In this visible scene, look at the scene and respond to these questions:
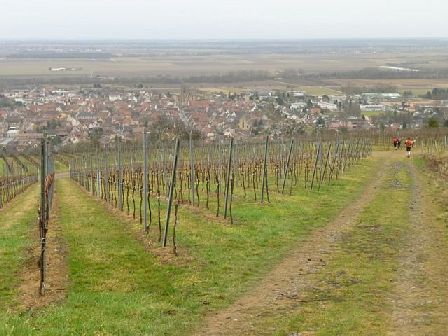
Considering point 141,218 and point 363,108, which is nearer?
point 141,218

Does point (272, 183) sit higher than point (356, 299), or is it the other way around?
point (356, 299)

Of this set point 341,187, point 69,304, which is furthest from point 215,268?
point 341,187

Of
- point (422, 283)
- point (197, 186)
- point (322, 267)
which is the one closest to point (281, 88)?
point (197, 186)

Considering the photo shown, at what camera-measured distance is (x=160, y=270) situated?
1438cm

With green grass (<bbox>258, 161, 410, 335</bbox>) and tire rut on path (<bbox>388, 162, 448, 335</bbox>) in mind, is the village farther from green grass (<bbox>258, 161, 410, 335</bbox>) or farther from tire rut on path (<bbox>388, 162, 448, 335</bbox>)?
green grass (<bbox>258, 161, 410, 335</bbox>)

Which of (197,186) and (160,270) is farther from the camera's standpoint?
(197,186)

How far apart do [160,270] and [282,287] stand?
2726 mm

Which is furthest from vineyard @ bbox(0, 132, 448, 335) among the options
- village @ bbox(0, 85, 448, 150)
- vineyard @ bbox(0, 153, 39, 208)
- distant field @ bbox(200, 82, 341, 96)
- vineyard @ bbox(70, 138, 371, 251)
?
distant field @ bbox(200, 82, 341, 96)

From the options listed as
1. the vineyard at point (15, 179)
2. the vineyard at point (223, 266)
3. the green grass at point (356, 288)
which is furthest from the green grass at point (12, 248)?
the vineyard at point (15, 179)

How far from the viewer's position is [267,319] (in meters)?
11.5

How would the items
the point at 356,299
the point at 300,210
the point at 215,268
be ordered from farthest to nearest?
the point at 300,210
the point at 215,268
the point at 356,299

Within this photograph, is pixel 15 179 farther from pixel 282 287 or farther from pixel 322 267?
pixel 282 287

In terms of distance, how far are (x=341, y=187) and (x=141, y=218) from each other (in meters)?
12.7

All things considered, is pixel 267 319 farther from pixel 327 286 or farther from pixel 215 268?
pixel 215 268
